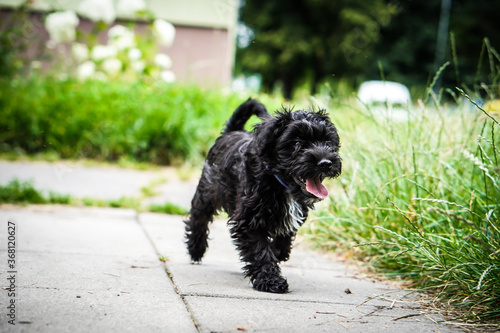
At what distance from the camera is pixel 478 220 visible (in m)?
3.65

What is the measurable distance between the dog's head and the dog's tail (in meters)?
0.57

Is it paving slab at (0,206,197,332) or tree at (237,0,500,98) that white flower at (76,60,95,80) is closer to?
paving slab at (0,206,197,332)

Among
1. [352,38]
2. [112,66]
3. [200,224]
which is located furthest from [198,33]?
[352,38]

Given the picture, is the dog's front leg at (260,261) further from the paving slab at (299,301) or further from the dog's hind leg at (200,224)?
the dog's hind leg at (200,224)

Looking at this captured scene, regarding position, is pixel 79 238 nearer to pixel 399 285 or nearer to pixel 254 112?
pixel 254 112

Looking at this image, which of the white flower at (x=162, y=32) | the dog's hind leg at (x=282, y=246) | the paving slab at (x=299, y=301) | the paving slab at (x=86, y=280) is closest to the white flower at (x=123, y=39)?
the white flower at (x=162, y=32)

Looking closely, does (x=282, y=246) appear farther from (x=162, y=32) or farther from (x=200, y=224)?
(x=162, y=32)

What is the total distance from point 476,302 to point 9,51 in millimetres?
8593

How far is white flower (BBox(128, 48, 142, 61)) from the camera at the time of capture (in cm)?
937

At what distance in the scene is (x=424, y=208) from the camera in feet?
13.9

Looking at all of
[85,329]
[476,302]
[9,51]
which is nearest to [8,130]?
[9,51]

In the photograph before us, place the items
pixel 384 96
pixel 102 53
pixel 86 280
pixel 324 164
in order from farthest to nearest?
pixel 102 53 → pixel 384 96 → pixel 324 164 → pixel 86 280

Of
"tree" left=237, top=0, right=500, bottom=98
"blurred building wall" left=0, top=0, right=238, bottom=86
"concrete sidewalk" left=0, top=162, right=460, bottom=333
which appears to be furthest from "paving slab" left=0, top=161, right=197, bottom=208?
"tree" left=237, top=0, right=500, bottom=98

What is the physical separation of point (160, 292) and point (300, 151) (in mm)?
1231
